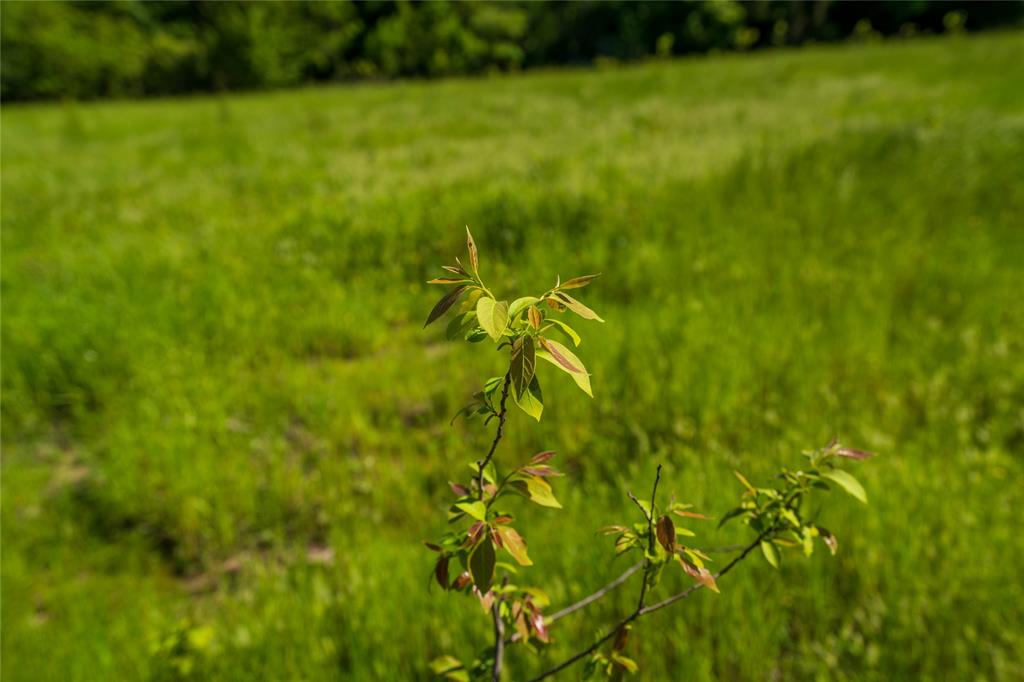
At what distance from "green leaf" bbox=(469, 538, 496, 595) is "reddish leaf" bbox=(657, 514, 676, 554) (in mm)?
286

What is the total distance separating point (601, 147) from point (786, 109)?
4.21 metres

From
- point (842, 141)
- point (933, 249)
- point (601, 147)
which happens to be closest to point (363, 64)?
point (601, 147)

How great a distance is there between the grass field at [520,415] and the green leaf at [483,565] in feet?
3.53

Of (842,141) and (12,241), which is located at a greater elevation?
(842,141)

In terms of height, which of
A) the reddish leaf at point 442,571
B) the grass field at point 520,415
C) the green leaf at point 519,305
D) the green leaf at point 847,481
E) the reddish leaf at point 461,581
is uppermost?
the green leaf at point 519,305

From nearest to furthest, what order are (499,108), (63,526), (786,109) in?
(63,526) → (786,109) → (499,108)

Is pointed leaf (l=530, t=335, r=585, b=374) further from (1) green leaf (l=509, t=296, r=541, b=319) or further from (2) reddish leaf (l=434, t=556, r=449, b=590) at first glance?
(2) reddish leaf (l=434, t=556, r=449, b=590)

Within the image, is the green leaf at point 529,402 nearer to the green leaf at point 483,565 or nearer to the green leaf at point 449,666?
the green leaf at point 483,565

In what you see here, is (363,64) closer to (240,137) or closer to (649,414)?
(240,137)

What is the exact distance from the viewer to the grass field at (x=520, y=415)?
190 centimetres

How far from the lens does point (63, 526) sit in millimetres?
Result: 2791

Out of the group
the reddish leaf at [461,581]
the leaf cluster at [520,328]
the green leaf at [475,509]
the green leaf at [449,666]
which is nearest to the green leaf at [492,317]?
the leaf cluster at [520,328]

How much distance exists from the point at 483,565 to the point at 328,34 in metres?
54.2

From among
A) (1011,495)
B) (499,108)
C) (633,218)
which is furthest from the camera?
(499,108)
